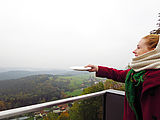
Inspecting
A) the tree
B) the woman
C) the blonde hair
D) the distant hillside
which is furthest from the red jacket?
the distant hillside

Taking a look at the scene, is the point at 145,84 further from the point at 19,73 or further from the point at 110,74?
the point at 19,73

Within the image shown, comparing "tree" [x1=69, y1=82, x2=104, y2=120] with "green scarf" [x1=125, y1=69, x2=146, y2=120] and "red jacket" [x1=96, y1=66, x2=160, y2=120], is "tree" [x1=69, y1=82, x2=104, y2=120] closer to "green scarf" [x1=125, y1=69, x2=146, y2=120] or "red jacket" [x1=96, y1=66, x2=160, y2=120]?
"green scarf" [x1=125, y1=69, x2=146, y2=120]

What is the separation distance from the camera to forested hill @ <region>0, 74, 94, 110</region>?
1.15 m

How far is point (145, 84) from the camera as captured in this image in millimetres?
672

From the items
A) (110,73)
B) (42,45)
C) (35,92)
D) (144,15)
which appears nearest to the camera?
(110,73)

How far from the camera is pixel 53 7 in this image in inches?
62.2

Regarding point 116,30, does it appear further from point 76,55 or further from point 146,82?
point 146,82

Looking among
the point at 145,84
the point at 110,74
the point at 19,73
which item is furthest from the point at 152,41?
the point at 19,73

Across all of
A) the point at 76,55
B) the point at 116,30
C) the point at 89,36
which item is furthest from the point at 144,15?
the point at 76,55

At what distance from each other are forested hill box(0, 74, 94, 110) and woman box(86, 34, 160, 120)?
909 millimetres

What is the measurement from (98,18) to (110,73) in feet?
4.03

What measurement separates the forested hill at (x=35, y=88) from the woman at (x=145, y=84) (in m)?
0.91

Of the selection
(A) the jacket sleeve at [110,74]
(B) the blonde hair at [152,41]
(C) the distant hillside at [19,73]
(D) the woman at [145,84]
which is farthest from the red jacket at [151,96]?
(C) the distant hillside at [19,73]

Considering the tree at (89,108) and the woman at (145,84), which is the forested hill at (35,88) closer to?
the tree at (89,108)
